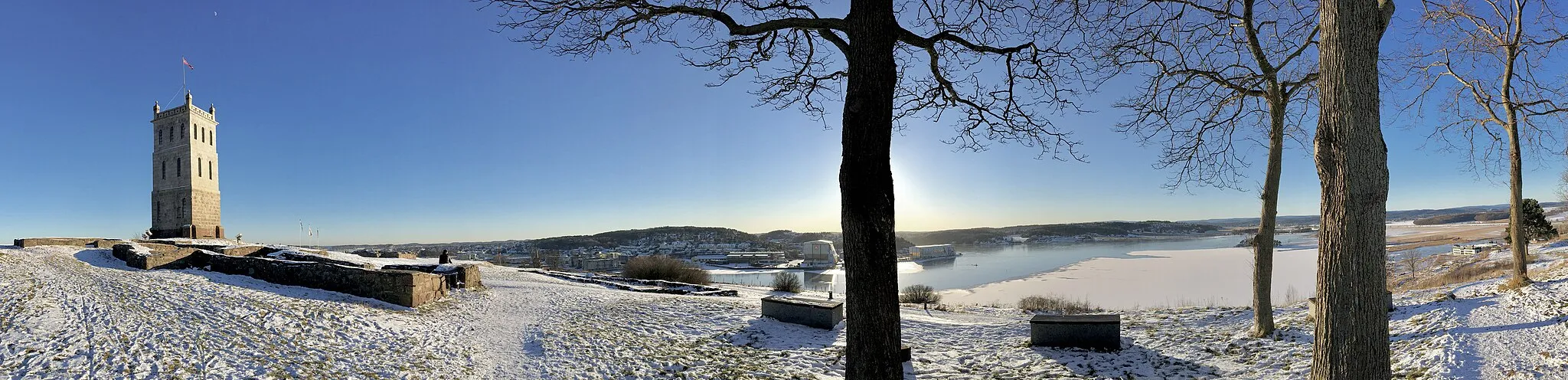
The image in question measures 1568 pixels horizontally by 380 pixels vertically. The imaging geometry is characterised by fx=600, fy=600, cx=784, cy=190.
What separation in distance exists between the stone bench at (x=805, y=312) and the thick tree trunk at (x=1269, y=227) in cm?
648

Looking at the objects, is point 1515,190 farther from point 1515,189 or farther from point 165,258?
point 165,258

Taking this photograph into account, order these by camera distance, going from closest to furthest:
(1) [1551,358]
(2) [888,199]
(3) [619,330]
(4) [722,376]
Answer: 1. (2) [888,199]
2. (1) [1551,358]
3. (4) [722,376]
4. (3) [619,330]

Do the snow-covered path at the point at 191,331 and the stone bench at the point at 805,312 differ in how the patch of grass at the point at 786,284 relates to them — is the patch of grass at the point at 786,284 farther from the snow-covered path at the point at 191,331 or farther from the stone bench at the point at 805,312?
the snow-covered path at the point at 191,331

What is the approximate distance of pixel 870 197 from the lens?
14.7 ft

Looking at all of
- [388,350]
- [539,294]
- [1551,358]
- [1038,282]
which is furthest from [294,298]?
[1038,282]

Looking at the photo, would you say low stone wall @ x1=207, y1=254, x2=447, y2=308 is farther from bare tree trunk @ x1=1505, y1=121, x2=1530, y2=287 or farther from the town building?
the town building

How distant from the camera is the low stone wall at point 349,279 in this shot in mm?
11359

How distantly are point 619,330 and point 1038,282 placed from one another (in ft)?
96.8

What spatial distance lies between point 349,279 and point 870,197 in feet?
39.3

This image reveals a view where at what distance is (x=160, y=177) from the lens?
114 feet

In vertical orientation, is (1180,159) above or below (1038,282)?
→ above

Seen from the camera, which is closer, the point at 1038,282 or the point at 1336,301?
the point at 1336,301

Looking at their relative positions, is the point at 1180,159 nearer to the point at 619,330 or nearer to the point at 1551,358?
the point at 1551,358

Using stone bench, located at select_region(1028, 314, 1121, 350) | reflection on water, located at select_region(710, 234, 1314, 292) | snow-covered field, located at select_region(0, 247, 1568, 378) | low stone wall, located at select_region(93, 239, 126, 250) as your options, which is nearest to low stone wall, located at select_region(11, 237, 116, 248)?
low stone wall, located at select_region(93, 239, 126, 250)
